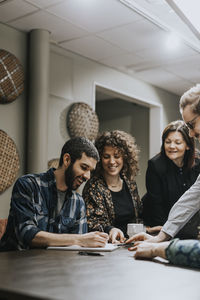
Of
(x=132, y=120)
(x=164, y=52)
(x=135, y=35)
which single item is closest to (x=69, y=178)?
(x=135, y=35)

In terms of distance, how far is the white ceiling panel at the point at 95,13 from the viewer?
3.30 m

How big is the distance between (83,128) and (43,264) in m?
3.11

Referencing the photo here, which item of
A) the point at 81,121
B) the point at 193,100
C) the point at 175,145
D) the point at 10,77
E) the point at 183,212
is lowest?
the point at 183,212

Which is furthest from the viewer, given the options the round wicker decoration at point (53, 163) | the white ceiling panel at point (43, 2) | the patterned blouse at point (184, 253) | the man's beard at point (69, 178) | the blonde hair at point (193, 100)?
the round wicker decoration at point (53, 163)

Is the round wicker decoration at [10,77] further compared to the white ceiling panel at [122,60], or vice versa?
the white ceiling panel at [122,60]

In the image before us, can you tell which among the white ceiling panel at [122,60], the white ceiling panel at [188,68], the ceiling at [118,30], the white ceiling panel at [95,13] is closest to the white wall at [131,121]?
the white ceiling panel at [188,68]

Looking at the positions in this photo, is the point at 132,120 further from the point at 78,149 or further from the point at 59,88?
the point at 78,149

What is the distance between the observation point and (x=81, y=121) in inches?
172

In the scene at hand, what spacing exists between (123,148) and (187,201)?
752mm

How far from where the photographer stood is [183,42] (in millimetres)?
4078

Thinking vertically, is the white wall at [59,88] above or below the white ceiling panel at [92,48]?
below

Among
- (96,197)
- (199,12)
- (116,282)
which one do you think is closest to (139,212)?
(96,197)

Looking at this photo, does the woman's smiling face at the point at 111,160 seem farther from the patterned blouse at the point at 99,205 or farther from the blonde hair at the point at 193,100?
the blonde hair at the point at 193,100

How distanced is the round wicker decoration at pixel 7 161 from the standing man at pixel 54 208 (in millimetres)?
1484
